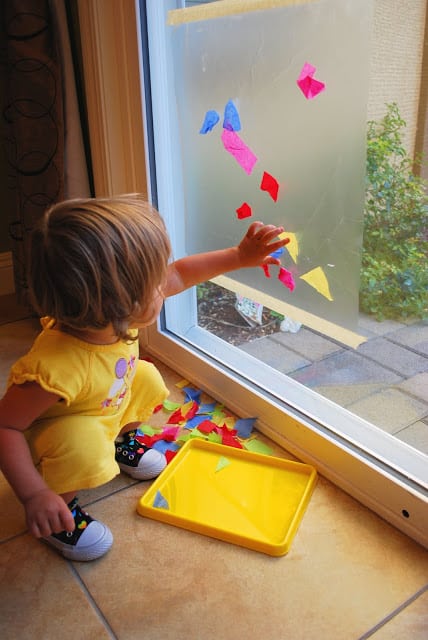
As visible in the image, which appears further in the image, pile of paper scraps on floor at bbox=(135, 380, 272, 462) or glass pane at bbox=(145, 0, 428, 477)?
pile of paper scraps on floor at bbox=(135, 380, 272, 462)

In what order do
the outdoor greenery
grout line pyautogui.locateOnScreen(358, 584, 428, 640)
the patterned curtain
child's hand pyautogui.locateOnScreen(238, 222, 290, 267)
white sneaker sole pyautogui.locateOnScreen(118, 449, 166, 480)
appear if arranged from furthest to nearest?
the patterned curtain → white sneaker sole pyautogui.locateOnScreen(118, 449, 166, 480) → child's hand pyautogui.locateOnScreen(238, 222, 290, 267) → the outdoor greenery → grout line pyautogui.locateOnScreen(358, 584, 428, 640)

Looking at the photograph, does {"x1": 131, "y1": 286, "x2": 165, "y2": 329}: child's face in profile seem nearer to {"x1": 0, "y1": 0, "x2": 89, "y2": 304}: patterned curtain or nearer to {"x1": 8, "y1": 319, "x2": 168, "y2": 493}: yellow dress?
{"x1": 8, "y1": 319, "x2": 168, "y2": 493}: yellow dress

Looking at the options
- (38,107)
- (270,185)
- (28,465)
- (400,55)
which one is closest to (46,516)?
(28,465)

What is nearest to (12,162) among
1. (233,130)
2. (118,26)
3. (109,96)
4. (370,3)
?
(109,96)

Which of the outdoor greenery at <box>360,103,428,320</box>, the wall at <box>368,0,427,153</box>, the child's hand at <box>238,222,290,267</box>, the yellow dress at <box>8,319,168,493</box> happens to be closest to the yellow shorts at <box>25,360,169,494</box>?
the yellow dress at <box>8,319,168,493</box>

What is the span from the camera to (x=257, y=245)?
111cm

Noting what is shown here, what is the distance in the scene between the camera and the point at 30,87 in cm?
165

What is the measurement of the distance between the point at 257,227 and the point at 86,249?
0.37 meters

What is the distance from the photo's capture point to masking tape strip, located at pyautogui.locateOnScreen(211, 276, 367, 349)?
3.82ft

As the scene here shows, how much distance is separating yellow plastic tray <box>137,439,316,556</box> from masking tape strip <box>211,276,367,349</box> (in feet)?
0.89

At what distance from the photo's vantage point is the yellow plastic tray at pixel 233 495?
1.05 meters

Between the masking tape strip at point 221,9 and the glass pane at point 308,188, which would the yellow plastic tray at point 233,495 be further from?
the masking tape strip at point 221,9

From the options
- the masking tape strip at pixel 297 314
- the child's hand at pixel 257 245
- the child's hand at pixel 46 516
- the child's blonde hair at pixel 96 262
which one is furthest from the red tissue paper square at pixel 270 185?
the child's hand at pixel 46 516

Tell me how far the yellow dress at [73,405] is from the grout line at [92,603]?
13cm
